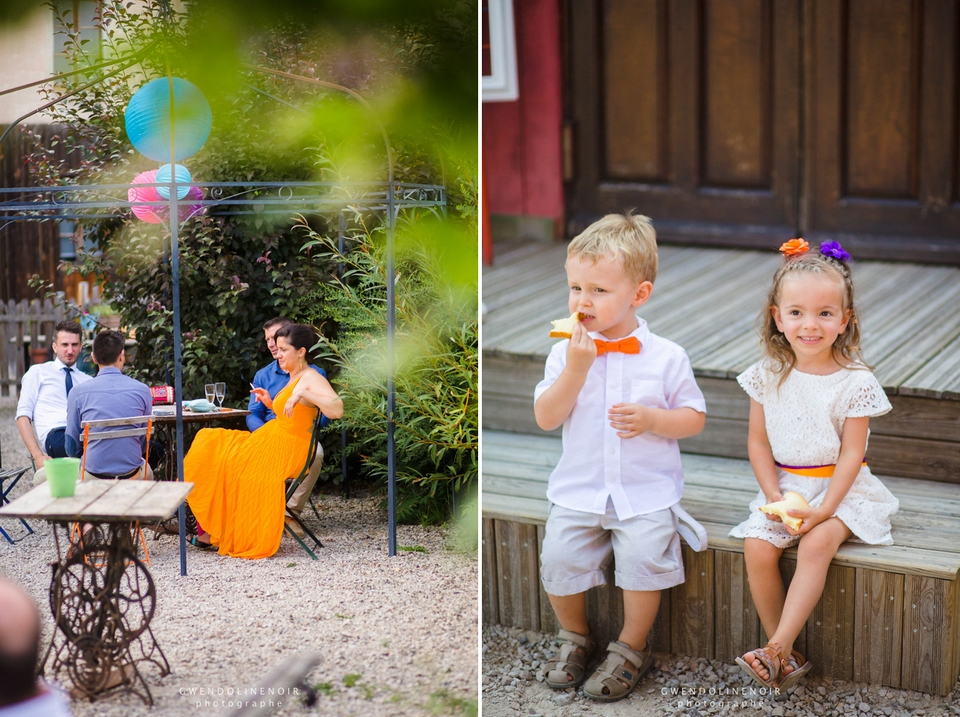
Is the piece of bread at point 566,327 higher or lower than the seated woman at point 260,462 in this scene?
higher

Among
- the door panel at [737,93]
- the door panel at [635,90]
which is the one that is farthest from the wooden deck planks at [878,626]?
the door panel at [635,90]

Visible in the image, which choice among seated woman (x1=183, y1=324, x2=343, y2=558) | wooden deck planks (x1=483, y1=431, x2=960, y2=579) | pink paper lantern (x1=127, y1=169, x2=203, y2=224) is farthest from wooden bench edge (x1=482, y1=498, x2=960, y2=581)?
pink paper lantern (x1=127, y1=169, x2=203, y2=224)

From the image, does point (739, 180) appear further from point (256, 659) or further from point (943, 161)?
point (256, 659)

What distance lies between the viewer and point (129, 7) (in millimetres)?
2150

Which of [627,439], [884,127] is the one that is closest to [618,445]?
[627,439]

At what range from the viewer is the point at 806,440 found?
2650 mm

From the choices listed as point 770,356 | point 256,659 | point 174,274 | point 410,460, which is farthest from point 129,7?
point 770,356

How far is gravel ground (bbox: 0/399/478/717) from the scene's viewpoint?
2.09 m

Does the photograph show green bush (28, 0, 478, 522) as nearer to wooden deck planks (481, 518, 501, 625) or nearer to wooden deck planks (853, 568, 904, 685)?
wooden deck planks (481, 518, 501, 625)

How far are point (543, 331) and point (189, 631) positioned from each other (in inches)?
75.3

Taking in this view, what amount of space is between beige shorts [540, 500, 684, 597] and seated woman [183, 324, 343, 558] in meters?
0.68

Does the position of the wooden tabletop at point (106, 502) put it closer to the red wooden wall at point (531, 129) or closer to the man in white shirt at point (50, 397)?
the man in white shirt at point (50, 397)

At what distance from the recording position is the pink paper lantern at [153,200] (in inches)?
90.4

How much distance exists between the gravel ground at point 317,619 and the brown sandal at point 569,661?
609 millimetres
